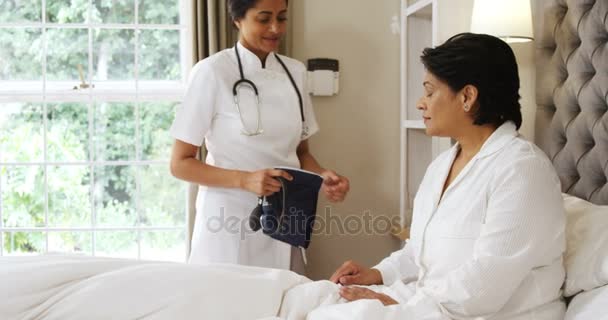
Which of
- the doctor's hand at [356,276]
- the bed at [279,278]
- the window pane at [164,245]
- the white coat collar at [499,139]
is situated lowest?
the window pane at [164,245]

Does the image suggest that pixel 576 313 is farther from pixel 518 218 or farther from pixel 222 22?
pixel 222 22

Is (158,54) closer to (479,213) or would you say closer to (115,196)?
(115,196)

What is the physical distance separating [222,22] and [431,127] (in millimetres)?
1453

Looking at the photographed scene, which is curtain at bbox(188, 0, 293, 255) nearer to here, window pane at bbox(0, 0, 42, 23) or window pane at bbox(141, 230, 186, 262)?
window pane at bbox(141, 230, 186, 262)

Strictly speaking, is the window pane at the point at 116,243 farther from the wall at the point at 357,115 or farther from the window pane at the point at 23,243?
the wall at the point at 357,115

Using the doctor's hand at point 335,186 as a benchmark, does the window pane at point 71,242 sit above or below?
below

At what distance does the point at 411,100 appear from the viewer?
3244 millimetres

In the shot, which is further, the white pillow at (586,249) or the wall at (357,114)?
the wall at (357,114)

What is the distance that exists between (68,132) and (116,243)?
24.3 inches

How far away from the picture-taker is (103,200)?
3.36m

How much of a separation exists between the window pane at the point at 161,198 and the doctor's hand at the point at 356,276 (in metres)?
→ 1.56

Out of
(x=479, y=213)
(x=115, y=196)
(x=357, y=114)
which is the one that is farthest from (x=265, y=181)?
(x=115, y=196)

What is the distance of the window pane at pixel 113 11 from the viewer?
3262mm

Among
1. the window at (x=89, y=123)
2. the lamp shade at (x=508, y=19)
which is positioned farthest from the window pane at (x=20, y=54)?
the lamp shade at (x=508, y=19)
